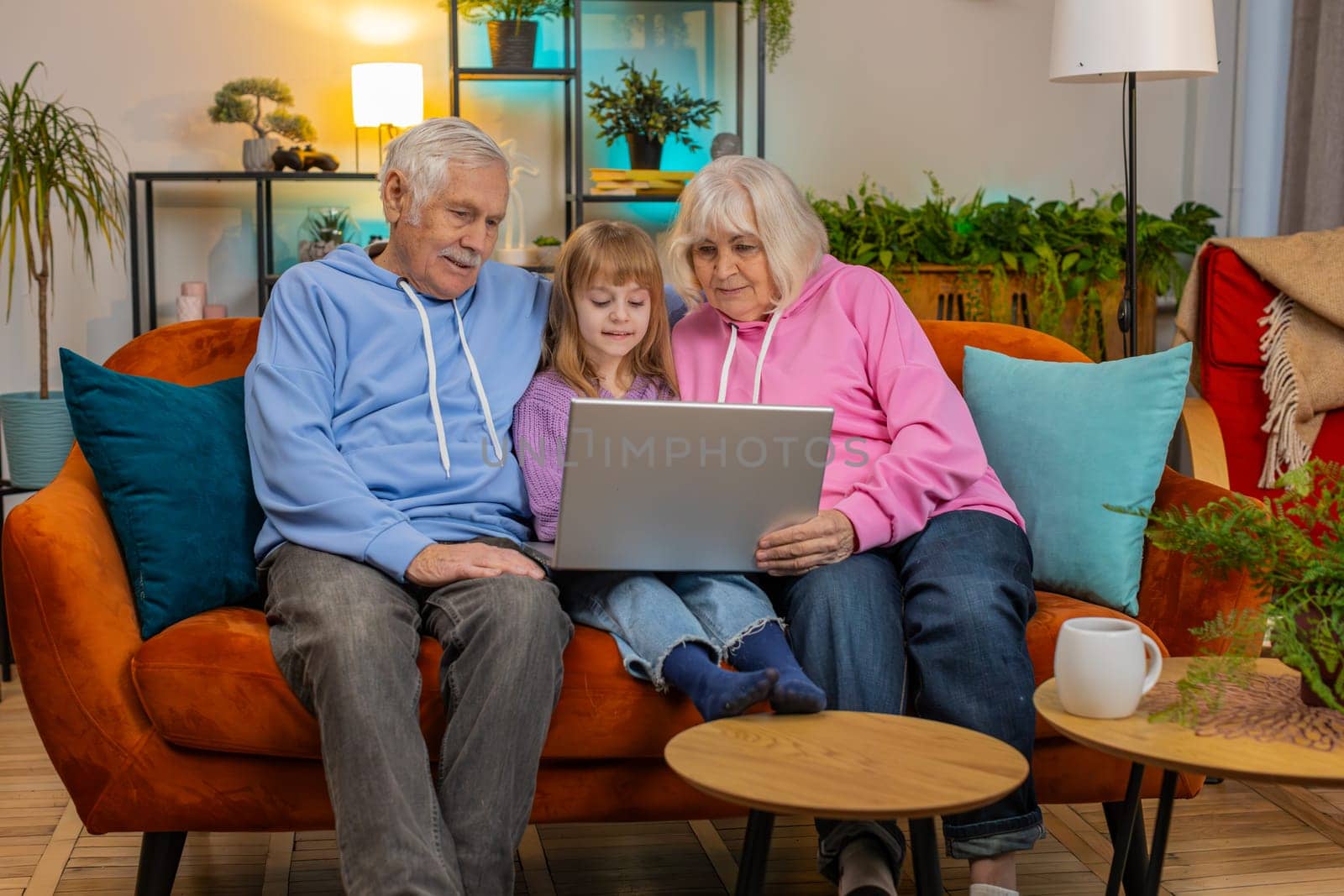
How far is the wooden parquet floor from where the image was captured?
192 centimetres

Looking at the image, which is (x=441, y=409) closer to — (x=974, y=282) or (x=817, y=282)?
(x=817, y=282)

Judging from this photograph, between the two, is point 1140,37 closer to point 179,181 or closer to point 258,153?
point 258,153

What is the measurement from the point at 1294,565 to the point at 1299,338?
154 cm

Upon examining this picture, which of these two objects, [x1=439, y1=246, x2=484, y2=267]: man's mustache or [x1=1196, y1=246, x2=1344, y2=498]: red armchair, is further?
[x1=1196, y1=246, x2=1344, y2=498]: red armchair

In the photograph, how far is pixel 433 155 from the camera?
1.93 m

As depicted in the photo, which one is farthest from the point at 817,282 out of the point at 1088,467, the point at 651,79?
the point at 651,79

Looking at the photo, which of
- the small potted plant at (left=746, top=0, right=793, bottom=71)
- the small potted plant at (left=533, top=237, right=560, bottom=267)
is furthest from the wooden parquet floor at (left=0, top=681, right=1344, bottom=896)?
the small potted plant at (left=746, top=0, right=793, bottom=71)

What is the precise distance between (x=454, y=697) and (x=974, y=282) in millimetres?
2492

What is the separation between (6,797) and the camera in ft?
7.34

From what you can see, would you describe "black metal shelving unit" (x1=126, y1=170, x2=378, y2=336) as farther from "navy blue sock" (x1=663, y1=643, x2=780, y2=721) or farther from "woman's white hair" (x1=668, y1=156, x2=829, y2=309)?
"navy blue sock" (x1=663, y1=643, x2=780, y2=721)

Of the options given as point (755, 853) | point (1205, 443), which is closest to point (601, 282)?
point (755, 853)

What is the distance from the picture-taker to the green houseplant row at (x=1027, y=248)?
365 cm

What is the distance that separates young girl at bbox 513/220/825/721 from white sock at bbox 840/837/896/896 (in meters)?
0.21

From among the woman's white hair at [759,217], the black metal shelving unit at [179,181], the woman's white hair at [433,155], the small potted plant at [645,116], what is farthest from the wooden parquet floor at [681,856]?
the small potted plant at [645,116]
